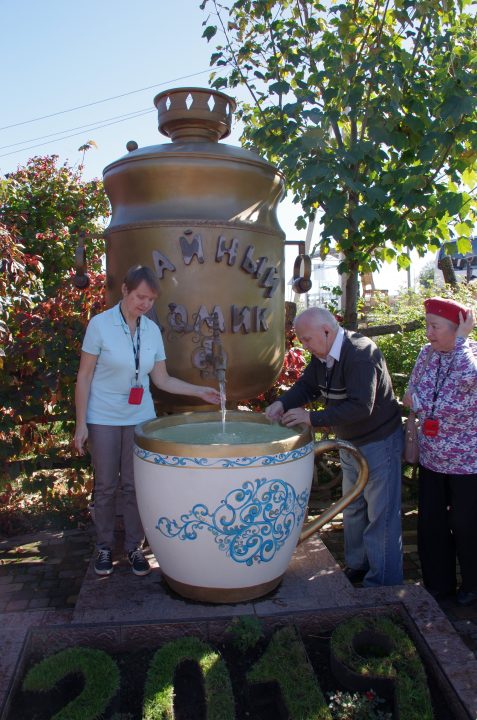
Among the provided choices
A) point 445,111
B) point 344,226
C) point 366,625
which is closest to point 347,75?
point 445,111

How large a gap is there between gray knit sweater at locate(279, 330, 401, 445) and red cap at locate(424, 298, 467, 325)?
0.94 ft

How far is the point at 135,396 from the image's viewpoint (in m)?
2.59

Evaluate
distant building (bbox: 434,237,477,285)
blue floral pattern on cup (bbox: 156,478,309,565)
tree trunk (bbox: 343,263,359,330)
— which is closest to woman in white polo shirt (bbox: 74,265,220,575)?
blue floral pattern on cup (bbox: 156,478,309,565)

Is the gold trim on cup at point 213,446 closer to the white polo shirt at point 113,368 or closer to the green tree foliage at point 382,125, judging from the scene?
the white polo shirt at point 113,368

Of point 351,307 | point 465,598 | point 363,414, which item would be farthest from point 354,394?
point 351,307

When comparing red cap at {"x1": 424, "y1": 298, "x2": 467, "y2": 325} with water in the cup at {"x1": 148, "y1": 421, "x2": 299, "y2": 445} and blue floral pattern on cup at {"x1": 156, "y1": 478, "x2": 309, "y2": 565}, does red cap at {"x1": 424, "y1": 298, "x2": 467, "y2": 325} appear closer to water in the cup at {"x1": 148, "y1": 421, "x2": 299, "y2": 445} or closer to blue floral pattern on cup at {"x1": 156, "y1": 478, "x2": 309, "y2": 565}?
water in the cup at {"x1": 148, "y1": 421, "x2": 299, "y2": 445}

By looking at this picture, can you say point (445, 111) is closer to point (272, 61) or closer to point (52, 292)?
point (272, 61)

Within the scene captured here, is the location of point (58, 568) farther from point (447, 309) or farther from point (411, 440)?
point (447, 309)

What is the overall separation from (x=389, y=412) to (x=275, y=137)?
2.06 metres

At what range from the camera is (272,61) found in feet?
14.1

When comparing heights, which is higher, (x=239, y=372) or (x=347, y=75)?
(x=347, y=75)

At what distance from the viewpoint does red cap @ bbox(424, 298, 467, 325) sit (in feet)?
8.43

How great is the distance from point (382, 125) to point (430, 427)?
5.68 ft

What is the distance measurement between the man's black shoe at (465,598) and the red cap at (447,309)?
1.25 metres
